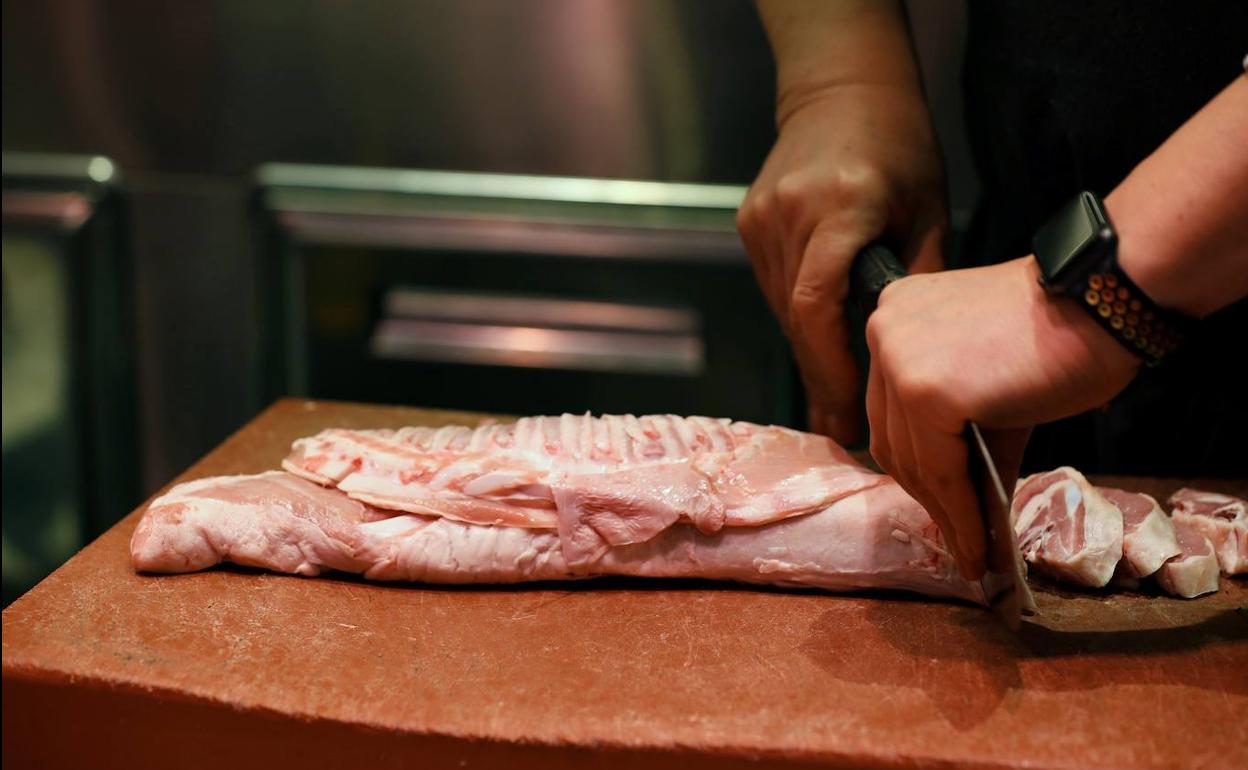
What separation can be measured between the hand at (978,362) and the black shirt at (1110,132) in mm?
716

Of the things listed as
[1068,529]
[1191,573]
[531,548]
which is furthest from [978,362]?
[531,548]

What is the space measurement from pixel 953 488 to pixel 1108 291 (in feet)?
1.01

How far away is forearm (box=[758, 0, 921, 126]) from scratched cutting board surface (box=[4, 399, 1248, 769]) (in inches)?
38.2

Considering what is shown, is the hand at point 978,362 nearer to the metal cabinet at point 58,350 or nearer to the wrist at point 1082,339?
the wrist at point 1082,339

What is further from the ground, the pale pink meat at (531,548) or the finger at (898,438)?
the finger at (898,438)

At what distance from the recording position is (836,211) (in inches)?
77.9

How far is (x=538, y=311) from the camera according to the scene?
274 centimetres

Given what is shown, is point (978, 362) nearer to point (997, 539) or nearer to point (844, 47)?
point (997, 539)

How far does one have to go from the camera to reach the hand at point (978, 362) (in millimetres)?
1409

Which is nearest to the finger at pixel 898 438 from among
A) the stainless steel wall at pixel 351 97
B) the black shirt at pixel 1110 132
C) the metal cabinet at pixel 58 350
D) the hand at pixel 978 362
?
the hand at pixel 978 362

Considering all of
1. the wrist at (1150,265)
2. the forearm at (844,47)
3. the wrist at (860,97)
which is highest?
the forearm at (844,47)

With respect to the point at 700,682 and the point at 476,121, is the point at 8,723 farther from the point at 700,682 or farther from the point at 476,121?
the point at 476,121

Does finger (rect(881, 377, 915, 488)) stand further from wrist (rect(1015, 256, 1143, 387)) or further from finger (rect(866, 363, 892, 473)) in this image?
wrist (rect(1015, 256, 1143, 387))

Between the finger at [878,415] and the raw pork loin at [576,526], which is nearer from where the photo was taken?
the finger at [878,415]
